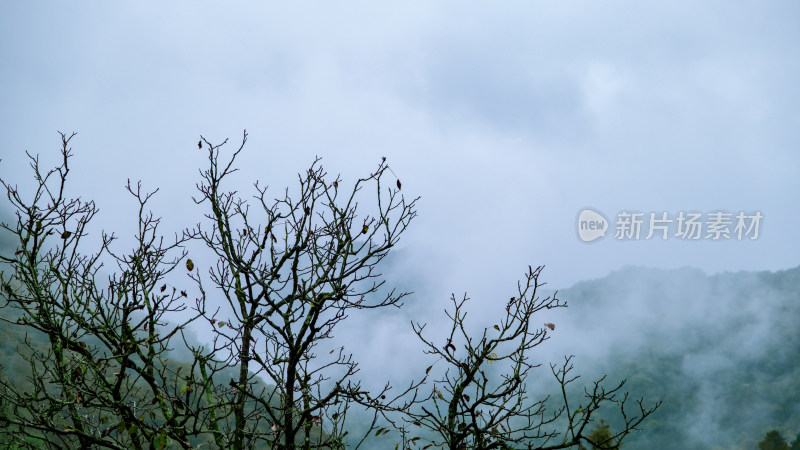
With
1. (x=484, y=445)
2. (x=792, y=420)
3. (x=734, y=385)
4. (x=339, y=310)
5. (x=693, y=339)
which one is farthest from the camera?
(x=693, y=339)

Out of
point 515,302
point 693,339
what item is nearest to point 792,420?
point 693,339

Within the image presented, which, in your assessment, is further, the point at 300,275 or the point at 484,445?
the point at 300,275

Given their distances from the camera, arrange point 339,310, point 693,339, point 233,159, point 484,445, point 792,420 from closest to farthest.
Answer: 1. point 484,445
2. point 339,310
3. point 233,159
4. point 792,420
5. point 693,339

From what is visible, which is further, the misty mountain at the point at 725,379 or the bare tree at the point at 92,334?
the misty mountain at the point at 725,379

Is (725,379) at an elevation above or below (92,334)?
above

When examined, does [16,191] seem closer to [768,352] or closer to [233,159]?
[233,159]

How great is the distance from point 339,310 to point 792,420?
5776 inches

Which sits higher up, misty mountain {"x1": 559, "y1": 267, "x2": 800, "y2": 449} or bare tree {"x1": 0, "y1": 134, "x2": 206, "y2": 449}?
misty mountain {"x1": 559, "y1": 267, "x2": 800, "y2": 449}

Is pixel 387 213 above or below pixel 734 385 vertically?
below

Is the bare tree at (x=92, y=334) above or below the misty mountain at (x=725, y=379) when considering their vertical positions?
below

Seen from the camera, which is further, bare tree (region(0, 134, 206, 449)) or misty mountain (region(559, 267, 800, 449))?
misty mountain (region(559, 267, 800, 449))

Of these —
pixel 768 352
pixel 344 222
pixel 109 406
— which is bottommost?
pixel 109 406

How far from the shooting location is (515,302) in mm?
7797

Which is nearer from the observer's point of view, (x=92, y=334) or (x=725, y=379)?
(x=92, y=334)
